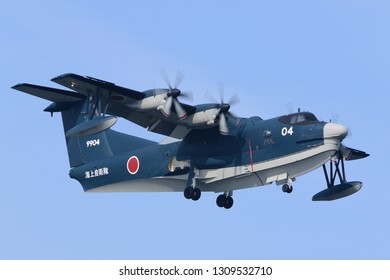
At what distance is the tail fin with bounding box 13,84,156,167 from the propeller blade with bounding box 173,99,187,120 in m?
4.05

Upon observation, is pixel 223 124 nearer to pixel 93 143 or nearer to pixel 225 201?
pixel 225 201

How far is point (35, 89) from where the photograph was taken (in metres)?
43.2

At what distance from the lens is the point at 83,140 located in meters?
47.7

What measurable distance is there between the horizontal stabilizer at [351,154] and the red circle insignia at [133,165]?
945 cm

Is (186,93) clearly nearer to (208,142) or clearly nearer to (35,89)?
(208,142)

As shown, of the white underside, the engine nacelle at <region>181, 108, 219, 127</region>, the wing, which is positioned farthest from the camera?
the engine nacelle at <region>181, 108, 219, 127</region>

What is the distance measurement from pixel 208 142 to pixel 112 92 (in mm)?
4843

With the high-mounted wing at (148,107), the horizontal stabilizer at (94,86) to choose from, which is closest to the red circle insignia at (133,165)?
the high-mounted wing at (148,107)

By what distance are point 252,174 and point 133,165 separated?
6.08 meters

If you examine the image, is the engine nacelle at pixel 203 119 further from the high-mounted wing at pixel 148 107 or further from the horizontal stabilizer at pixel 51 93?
the horizontal stabilizer at pixel 51 93

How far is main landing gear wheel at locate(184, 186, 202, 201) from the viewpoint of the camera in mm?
42469

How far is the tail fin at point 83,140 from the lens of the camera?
4606 cm

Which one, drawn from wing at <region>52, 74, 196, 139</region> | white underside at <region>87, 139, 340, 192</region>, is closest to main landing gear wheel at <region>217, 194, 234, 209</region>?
white underside at <region>87, 139, 340, 192</region>

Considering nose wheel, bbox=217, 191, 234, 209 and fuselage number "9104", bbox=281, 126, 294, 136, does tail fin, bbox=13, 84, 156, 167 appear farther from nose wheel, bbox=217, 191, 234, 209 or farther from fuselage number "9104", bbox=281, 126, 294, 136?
fuselage number "9104", bbox=281, 126, 294, 136
